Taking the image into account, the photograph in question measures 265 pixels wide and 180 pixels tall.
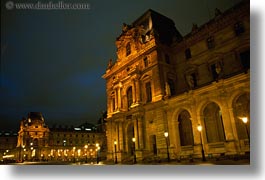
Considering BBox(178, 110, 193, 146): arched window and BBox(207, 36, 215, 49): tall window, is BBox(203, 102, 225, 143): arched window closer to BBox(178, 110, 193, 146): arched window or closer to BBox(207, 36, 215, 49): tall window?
BBox(178, 110, 193, 146): arched window

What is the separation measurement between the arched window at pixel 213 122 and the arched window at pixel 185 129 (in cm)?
136

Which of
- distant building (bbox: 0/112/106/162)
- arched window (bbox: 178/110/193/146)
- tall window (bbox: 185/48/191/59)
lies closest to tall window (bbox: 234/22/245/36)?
tall window (bbox: 185/48/191/59)

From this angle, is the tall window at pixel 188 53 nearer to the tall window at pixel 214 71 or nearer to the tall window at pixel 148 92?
the tall window at pixel 214 71

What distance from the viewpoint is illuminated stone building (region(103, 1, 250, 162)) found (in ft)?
45.7

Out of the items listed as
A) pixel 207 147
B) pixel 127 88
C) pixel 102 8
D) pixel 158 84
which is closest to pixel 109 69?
pixel 127 88

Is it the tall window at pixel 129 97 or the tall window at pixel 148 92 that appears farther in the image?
the tall window at pixel 129 97

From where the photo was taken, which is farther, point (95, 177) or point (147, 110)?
point (147, 110)

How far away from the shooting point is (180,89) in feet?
66.1

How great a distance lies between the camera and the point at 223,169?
27.6 feet

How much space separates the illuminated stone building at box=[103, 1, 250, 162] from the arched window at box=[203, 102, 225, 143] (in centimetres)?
3

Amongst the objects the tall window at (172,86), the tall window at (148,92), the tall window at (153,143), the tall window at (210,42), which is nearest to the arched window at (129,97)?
the tall window at (148,92)

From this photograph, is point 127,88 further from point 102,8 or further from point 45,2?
point 45,2

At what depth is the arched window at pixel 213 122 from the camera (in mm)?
16062

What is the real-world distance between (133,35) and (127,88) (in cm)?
532
